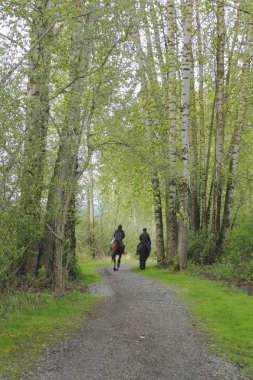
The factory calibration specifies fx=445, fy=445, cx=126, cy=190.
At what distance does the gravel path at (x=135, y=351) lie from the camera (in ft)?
22.5

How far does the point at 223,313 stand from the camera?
11.3 m

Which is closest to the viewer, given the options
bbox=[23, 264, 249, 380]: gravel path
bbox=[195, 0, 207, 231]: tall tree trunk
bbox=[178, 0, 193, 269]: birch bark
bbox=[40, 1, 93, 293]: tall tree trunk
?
bbox=[23, 264, 249, 380]: gravel path

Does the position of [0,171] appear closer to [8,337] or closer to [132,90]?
[8,337]

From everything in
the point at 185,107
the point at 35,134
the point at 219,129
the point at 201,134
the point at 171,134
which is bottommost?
the point at 35,134

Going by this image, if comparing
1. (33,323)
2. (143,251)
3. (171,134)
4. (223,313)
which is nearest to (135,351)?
(33,323)

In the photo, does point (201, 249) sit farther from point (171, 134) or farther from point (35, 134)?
point (35, 134)

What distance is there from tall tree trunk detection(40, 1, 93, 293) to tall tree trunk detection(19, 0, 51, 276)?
2.09 ft

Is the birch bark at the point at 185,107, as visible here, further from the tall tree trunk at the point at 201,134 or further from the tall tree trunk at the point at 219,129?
the tall tree trunk at the point at 201,134

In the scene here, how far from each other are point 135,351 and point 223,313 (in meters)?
4.06

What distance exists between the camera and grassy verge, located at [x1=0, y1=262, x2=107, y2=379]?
7395 mm

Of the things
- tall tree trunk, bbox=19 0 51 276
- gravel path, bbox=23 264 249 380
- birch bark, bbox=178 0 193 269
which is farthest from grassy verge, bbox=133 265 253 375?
tall tree trunk, bbox=19 0 51 276

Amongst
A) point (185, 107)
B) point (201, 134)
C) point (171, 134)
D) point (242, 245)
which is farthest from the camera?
point (201, 134)

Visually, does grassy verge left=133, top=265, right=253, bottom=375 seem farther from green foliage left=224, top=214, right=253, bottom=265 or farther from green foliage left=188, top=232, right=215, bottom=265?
green foliage left=188, top=232, right=215, bottom=265

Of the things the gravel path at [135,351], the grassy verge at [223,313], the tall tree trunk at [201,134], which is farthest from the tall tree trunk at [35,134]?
the tall tree trunk at [201,134]
